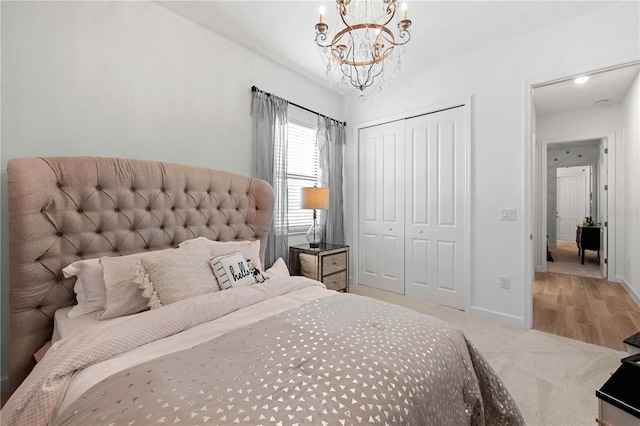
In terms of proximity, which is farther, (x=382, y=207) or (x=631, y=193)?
(x=382, y=207)

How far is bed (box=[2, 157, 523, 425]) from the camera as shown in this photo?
2.64 ft

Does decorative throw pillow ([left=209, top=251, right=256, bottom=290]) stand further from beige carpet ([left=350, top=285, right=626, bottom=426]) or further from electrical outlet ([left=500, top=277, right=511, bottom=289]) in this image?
electrical outlet ([left=500, top=277, right=511, bottom=289])

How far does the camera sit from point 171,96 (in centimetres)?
229

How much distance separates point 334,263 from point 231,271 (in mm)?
1541

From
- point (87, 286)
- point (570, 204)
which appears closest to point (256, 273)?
point (87, 286)

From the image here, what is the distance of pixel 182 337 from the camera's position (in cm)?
122

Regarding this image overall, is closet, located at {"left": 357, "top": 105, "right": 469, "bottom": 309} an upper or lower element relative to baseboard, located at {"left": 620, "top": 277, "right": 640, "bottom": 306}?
upper

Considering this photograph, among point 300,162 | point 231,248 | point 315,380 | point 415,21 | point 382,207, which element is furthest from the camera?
point 382,207

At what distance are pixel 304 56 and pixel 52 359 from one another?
3.05m

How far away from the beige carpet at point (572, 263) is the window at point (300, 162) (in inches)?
182

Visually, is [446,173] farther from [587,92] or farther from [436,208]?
[587,92]

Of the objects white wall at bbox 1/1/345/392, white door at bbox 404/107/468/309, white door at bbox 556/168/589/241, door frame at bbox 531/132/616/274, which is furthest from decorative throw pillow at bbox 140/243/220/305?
white door at bbox 556/168/589/241

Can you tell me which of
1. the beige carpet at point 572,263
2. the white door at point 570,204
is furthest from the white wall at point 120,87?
the white door at point 570,204

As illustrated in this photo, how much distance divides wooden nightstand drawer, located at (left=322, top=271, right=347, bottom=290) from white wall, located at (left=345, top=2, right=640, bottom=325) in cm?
137
